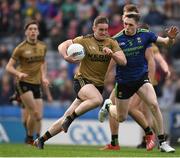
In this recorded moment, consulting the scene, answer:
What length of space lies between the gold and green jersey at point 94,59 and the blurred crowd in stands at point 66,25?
7.76 m

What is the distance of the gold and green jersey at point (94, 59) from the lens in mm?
15359

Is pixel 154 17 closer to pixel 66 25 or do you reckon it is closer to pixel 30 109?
pixel 66 25

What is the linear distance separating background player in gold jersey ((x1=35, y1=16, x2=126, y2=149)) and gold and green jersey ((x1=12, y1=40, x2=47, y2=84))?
3.38 m

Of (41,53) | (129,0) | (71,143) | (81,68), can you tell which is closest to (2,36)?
(129,0)

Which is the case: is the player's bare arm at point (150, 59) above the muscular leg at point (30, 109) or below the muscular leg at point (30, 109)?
above

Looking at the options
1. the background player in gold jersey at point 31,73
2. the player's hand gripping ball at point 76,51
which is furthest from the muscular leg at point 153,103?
the background player in gold jersey at point 31,73

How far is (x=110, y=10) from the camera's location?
26.9 metres

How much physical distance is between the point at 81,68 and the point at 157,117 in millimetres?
1656

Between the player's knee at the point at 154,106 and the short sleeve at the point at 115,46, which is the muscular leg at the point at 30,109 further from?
the player's knee at the point at 154,106

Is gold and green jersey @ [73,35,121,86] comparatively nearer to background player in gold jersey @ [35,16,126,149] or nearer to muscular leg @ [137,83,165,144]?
background player in gold jersey @ [35,16,126,149]

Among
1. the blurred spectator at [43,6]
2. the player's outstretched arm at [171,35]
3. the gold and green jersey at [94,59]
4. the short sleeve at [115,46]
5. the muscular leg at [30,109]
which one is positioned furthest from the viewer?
the blurred spectator at [43,6]

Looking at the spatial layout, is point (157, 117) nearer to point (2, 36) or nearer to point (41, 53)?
point (41, 53)

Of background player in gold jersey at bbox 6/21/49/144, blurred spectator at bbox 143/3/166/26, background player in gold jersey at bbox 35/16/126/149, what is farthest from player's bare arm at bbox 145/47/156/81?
blurred spectator at bbox 143/3/166/26

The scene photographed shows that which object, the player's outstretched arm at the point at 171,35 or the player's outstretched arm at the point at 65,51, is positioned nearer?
the player's outstretched arm at the point at 65,51
